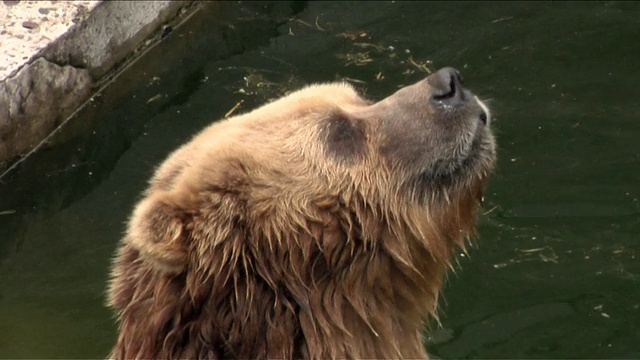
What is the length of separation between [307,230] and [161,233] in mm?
636

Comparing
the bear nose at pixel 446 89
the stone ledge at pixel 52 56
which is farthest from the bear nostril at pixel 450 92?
the stone ledge at pixel 52 56

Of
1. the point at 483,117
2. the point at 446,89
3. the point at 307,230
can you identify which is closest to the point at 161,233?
the point at 307,230

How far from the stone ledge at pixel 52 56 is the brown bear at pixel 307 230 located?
324cm

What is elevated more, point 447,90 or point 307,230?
point 447,90

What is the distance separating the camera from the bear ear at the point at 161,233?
165 inches

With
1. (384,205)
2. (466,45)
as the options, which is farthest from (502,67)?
(384,205)

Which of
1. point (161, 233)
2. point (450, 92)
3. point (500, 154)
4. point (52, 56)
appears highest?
point (161, 233)

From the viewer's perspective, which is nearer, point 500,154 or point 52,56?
point 500,154

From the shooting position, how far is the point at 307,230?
4.61 m

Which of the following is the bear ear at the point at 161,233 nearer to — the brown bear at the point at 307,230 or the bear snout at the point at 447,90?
the brown bear at the point at 307,230

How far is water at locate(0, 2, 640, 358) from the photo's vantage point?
660 centimetres

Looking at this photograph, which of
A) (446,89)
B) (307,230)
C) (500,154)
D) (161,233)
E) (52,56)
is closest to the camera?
(161,233)

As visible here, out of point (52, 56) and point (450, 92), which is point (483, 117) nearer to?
point (450, 92)

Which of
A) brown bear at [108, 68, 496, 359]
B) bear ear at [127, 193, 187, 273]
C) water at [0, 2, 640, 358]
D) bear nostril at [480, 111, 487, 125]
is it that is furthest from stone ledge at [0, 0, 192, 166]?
bear nostril at [480, 111, 487, 125]
